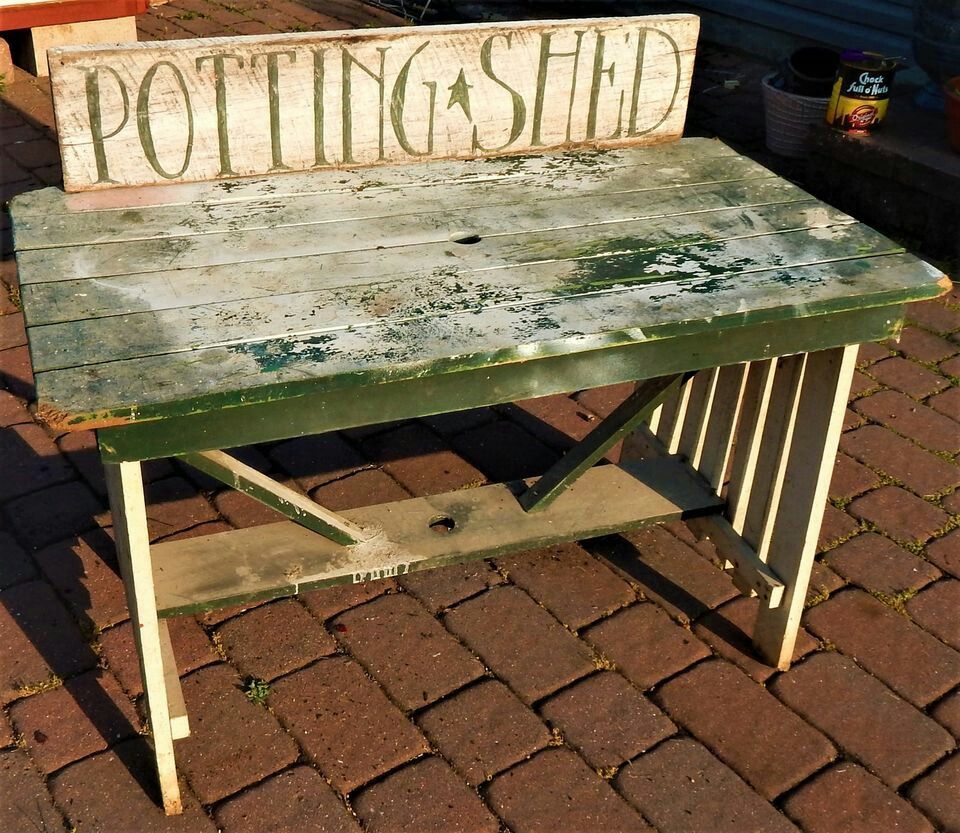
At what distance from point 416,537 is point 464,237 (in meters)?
0.81

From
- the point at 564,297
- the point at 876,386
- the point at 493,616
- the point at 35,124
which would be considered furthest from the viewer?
the point at 35,124

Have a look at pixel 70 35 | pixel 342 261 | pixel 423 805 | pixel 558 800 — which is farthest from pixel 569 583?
pixel 70 35

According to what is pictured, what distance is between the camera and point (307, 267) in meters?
2.38

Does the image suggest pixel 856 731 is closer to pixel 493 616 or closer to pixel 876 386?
pixel 493 616

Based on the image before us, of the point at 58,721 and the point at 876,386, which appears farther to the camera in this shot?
the point at 876,386

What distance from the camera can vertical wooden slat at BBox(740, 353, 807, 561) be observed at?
9.17 feet

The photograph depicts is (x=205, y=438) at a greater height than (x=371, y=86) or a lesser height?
lesser

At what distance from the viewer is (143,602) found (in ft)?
7.63

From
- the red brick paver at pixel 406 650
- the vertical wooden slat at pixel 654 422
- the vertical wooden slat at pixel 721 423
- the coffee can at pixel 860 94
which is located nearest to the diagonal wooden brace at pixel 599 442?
the vertical wooden slat at pixel 721 423

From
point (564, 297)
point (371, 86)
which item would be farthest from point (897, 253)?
point (371, 86)

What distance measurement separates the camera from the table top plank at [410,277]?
2035 millimetres

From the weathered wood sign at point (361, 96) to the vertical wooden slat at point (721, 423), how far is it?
68cm

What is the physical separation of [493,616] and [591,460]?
55cm

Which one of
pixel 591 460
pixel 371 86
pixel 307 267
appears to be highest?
pixel 371 86
